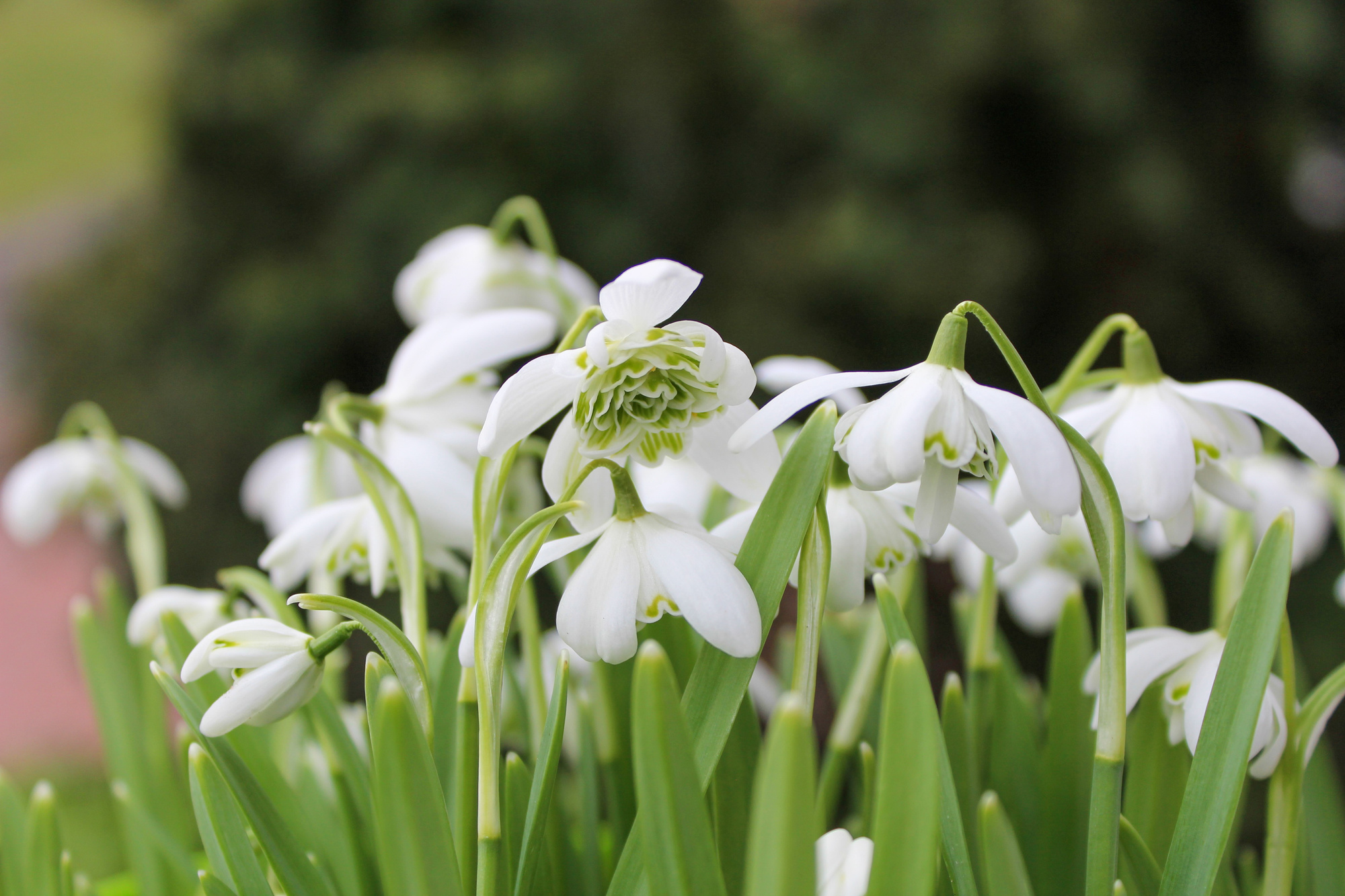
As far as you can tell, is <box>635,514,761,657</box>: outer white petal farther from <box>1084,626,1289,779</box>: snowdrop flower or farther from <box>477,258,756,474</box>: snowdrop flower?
<box>1084,626,1289,779</box>: snowdrop flower

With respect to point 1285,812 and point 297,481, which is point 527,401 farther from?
point 297,481

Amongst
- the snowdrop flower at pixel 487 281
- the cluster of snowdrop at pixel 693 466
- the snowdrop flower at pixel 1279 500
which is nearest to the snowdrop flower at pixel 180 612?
the cluster of snowdrop at pixel 693 466

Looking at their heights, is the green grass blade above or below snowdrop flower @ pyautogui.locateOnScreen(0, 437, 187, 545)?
below

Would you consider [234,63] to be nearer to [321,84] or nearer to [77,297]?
[321,84]

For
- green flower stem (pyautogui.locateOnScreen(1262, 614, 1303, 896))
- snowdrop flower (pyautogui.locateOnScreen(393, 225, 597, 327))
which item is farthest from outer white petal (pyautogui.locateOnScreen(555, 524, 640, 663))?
snowdrop flower (pyautogui.locateOnScreen(393, 225, 597, 327))

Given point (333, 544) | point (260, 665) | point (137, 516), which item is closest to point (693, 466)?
point (333, 544)

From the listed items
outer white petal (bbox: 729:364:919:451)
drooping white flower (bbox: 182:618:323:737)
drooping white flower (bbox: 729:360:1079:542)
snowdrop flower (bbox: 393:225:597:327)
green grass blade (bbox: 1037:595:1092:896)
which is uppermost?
snowdrop flower (bbox: 393:225:597:327)

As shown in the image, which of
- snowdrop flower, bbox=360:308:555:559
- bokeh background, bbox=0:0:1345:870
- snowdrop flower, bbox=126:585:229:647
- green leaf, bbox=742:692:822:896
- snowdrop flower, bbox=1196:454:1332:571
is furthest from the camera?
bokeh background, bbox=0:0:1345:870
